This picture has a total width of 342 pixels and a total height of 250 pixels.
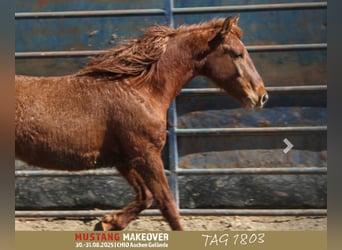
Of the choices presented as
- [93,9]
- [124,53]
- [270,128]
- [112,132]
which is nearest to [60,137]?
[112,132]

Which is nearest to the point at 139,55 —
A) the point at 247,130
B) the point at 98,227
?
the point at 247,130

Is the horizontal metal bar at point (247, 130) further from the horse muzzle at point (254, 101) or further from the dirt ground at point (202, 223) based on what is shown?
the dirt ground at point (202, 223)

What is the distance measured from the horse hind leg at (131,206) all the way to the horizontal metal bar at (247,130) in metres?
0.59

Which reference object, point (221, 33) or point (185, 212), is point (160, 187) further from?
point (221, 33)

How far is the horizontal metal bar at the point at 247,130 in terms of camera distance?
478 cm

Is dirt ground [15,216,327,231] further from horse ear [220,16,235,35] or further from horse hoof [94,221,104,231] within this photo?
horse ear [220,16,235,35]

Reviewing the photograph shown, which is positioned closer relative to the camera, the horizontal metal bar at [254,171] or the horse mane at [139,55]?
the horse mane at [139,55]

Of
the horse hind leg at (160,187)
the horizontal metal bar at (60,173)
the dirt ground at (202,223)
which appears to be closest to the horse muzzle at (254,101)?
the horse hind leg at (160,187)

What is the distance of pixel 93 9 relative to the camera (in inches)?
192

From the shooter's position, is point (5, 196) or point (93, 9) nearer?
point (5, 196)

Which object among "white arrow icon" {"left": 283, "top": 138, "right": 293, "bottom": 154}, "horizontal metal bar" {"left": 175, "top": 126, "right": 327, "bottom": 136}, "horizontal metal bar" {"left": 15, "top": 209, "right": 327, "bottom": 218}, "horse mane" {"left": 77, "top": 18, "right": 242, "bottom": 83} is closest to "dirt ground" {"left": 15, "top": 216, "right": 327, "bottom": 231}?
"horizontal metal bar" {"left": 15, "top": 209, "right": 327, "bottom": 218}

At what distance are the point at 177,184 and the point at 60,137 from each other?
42.9 inches

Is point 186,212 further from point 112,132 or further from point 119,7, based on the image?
point 119,7

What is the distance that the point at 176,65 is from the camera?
4.61m
